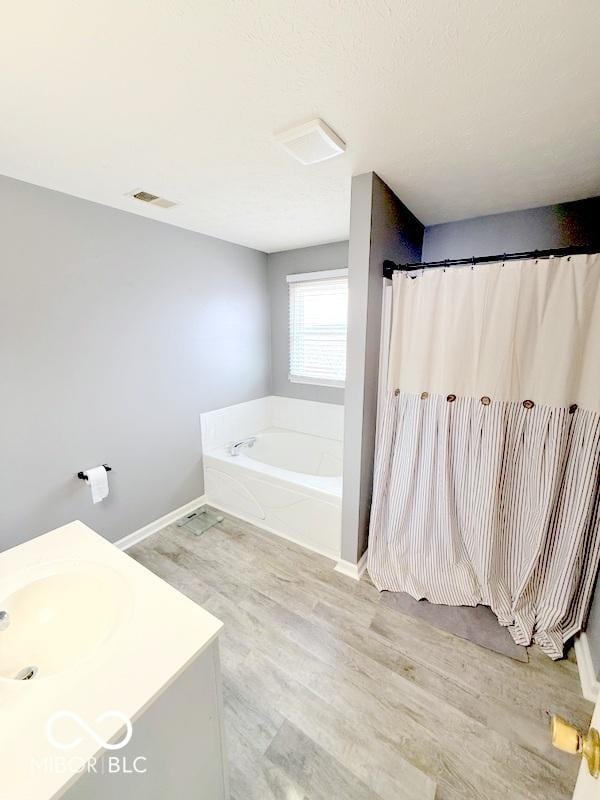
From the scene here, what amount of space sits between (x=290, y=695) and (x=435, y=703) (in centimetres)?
63

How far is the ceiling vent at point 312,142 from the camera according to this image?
1271 mm

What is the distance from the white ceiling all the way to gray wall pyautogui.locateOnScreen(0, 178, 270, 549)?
0.35 m

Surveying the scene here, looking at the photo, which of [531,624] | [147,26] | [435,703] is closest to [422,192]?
[147,26]

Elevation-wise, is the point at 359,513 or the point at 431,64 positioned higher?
the point at 431,64

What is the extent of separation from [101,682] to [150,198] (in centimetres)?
233

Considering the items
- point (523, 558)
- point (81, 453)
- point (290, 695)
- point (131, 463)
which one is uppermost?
point (81, 453)

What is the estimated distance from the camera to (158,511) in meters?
2.56

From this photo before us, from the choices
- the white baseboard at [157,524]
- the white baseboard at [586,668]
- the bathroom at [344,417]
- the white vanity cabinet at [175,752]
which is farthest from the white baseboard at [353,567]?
the white baseboard at [157,524]

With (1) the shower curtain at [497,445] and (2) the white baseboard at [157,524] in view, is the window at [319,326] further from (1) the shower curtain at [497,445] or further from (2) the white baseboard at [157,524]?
(2) the white baseboard at [157,524]

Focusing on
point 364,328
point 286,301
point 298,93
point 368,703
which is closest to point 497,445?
point 364,328

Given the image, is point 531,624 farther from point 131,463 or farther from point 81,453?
point 81,453

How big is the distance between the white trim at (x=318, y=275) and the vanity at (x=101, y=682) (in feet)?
8.68

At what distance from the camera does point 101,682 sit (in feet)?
2.32

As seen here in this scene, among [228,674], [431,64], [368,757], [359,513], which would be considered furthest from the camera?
[359,513]
